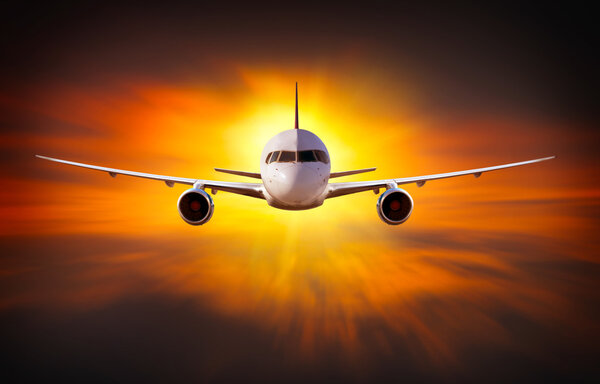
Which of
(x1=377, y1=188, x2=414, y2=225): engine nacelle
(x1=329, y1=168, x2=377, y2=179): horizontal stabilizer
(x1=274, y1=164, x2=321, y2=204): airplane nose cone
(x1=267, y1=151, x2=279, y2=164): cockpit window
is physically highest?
(x1=267, y1=151, x2=279, y2=164): cockpit window

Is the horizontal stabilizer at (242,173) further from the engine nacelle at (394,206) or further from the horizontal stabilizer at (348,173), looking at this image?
the engine nacelle at (394,206)

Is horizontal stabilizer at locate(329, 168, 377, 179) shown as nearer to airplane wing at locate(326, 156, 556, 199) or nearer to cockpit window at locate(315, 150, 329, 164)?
airplane wing at locate(326, 156, 556, 199)

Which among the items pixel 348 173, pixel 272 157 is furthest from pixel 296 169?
pixel 348 173

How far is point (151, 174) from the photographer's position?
1506cm

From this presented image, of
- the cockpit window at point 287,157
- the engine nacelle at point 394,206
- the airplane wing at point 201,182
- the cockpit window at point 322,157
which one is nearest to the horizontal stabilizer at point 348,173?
the cockpit window at point 322,157

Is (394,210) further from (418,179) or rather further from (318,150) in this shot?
(318,150)

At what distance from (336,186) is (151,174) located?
8.07m

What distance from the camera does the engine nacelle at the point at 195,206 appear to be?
45.6 feet

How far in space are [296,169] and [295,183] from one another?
1.65 feet

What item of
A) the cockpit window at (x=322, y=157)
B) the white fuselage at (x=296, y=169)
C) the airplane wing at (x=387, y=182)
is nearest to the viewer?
the white fuselage at (x=296, y=169)

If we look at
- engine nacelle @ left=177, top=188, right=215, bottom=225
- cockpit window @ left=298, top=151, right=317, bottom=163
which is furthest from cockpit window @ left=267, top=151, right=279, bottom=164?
engine nacelle @ left=177, top=188, right=215, bottom=225

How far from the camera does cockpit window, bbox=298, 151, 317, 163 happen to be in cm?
1274

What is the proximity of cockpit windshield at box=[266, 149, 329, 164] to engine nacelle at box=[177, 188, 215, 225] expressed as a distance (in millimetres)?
2985

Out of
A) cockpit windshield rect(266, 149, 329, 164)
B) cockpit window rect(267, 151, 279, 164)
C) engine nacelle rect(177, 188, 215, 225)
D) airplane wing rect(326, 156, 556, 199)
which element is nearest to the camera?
cockpit windshield rect(266, 149, 329, 164)
